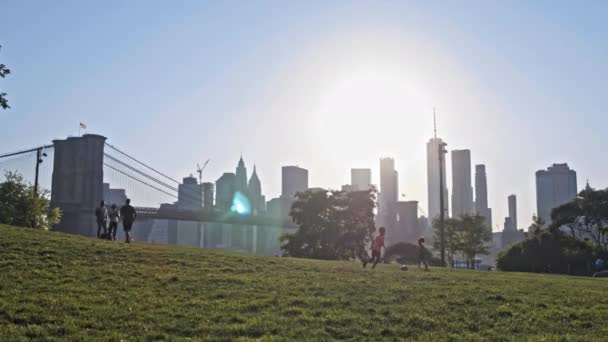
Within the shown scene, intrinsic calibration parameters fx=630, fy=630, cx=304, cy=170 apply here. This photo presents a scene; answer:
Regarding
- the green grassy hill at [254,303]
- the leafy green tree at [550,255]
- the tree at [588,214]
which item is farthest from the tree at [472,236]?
the green grassy hill at [254,303]

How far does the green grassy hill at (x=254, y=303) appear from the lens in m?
12.3

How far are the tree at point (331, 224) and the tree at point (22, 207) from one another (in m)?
28.7

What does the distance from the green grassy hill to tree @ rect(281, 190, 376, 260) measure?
162ft

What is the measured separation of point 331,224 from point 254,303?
5841cm

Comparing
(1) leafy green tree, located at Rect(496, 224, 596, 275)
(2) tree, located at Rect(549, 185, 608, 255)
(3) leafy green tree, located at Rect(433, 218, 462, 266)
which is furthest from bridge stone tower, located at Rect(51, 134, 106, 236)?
(2) tree, located at Rect(549, 185, 608, 255)

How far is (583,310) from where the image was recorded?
1575 cm

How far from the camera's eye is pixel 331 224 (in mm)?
72750

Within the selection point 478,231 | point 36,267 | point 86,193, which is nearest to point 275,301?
point 36,267

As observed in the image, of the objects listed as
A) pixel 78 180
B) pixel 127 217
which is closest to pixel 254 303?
pixel 127 217

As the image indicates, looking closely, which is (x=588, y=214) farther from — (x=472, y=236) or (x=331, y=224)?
(x=331, y=224)

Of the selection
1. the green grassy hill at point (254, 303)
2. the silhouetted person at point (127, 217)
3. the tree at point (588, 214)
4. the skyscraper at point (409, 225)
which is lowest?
the green grassy hill at point (254, 303)

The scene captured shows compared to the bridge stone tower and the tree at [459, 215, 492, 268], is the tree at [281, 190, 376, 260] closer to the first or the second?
the tree at [459, 215, 492, 268]

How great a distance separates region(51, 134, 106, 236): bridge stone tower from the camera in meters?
88.8

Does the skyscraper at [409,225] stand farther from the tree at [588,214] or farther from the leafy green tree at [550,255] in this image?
the leafy green tree at [550,255]
